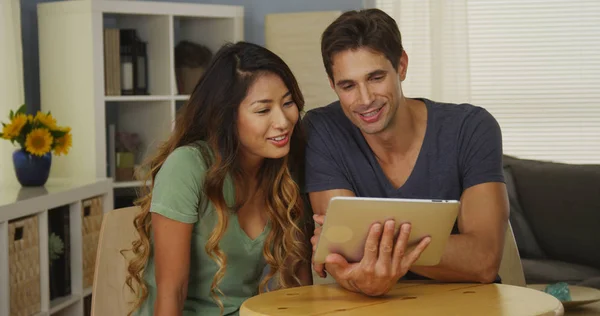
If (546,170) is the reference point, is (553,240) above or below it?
below

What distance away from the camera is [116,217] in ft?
6.63

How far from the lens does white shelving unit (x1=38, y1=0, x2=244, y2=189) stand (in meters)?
3.84

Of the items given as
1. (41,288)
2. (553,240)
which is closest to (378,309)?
(41,288)

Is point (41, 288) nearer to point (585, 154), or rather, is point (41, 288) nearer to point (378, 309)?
point (378, 309)

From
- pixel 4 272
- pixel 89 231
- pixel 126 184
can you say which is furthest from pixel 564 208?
pixel 4 272

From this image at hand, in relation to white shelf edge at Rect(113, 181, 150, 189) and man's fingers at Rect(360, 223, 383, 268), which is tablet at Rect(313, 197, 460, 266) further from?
white shelf edge at Rect(113, 181, 150, 189)

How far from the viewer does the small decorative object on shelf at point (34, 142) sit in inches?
133

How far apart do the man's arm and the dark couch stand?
1.87m

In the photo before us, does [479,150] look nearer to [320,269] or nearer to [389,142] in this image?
[389,142]

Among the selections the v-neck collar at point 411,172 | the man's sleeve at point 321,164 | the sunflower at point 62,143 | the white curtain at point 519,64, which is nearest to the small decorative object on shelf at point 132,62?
the sunflower at point 62,143

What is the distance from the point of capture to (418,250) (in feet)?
5.47

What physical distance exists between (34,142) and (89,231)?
441mm

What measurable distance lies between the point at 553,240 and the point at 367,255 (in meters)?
2.46

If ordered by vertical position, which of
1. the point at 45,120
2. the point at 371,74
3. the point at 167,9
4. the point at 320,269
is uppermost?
the point at 167,9
